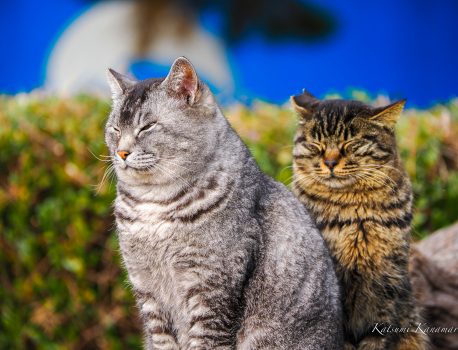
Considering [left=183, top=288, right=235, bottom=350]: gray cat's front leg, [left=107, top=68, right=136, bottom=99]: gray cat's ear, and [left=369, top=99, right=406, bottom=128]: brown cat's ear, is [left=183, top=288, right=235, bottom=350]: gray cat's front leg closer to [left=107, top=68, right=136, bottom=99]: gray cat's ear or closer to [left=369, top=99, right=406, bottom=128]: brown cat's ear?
[left=107, top=68, right=136, bottom=99]: gray cat's ear

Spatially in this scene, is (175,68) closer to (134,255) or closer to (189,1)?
(134,255)

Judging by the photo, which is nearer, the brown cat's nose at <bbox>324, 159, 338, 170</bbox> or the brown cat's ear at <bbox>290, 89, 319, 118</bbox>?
the brown cat's nose at <bbox>324, 159, 338, 170</bbox>

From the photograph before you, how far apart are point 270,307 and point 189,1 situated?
5.29 meters

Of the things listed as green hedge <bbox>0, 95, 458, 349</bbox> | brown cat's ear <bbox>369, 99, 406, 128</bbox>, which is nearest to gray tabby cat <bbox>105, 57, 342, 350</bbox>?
brown cat's ear <bbox>369, 99, 406, 128</bbox>

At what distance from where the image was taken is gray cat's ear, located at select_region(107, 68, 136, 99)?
3256 mm

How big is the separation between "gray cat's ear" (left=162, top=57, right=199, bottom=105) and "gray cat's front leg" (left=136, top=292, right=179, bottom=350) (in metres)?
0.90

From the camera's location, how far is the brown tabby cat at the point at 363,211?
3.29 metres

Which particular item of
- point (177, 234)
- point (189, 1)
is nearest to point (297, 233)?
point (177, 234)

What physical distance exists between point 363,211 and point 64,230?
8.15ft

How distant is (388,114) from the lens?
3.31 meters

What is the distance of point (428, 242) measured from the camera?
14.3 ft

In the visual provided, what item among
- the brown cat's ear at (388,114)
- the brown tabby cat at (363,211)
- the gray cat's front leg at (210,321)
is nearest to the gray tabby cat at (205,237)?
the gray cat's front leg at (210,321)

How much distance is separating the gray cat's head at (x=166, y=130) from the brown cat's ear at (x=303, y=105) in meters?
0.52

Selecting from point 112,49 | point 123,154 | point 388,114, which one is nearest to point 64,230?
point 123,154
